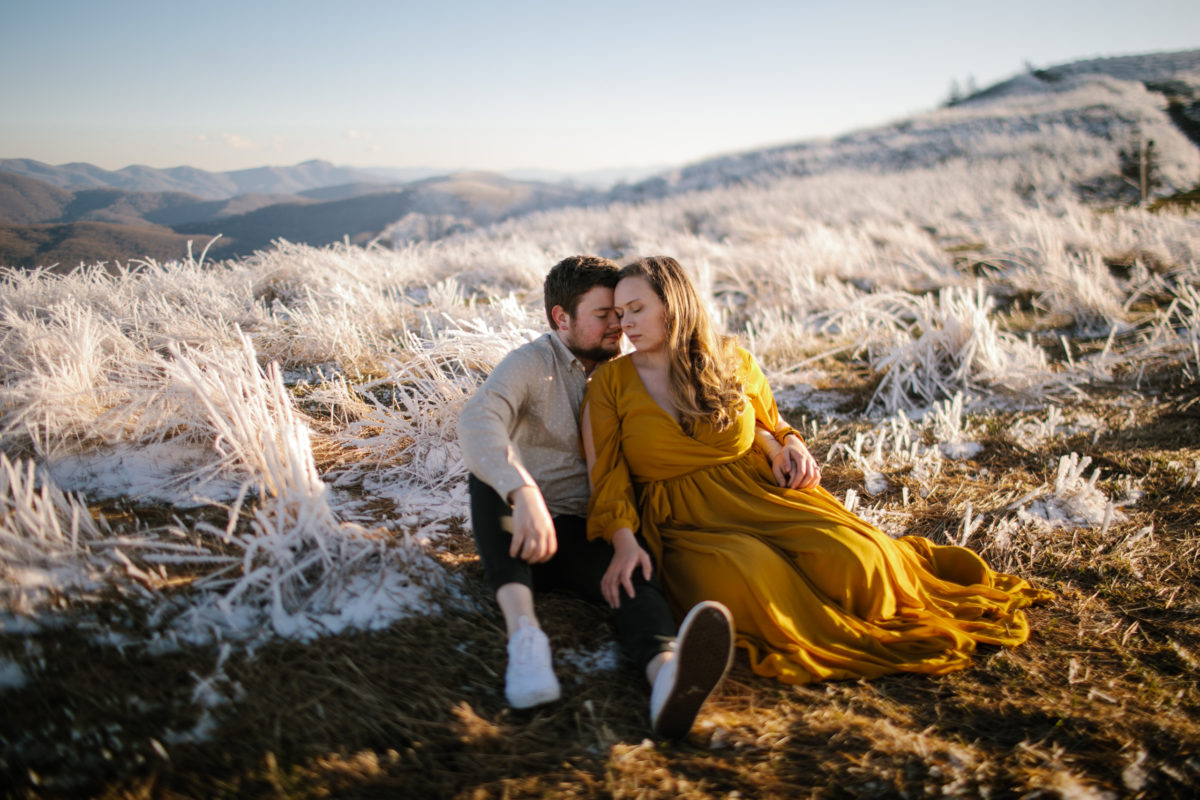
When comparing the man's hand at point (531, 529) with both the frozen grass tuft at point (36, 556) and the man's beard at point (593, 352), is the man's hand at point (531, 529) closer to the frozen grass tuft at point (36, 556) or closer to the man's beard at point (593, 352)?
the man's beard at point (593, 352)

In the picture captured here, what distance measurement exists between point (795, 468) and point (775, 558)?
459 mm

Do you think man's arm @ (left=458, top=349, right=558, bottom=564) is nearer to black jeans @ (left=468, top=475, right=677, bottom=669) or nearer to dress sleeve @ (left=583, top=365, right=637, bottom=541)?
black jeans @ (left=468, top=475, right=677, bottom=669)

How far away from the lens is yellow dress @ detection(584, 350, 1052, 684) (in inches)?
79.7

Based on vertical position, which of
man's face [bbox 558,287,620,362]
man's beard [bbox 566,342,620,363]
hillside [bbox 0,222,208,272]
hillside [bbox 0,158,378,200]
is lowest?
man's beard [bbox 566,342,620,363]

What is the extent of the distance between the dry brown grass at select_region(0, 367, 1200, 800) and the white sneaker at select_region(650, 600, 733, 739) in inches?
4.6

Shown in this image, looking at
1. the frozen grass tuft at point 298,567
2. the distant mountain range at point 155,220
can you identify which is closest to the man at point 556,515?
the frozen grass tuft at point 298,567

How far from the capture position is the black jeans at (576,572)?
1900 millimetres

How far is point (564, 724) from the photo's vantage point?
1.71 meters

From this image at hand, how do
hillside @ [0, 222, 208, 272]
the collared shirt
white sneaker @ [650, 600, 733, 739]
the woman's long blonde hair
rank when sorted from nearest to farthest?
white sneaker @ [650, 600, 733, 739]
the collared shirt
the woman's long blonde hair
hillside @ [0, 222, 208, 272]

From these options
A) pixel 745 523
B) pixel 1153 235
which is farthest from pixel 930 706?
pixel 1153 235

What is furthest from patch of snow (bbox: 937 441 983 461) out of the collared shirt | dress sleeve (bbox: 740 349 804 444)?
the collared shirt

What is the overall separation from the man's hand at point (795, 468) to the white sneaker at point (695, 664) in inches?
38.0

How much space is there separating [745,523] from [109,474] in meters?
2.86

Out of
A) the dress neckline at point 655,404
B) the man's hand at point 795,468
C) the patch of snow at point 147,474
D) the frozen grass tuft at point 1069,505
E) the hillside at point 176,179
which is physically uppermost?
the hillside at point 176,179
